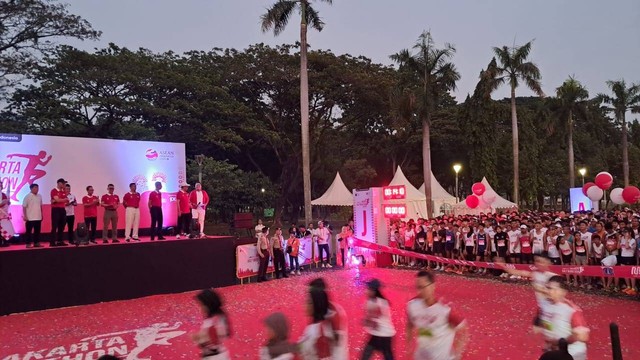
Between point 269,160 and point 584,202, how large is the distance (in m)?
21.3

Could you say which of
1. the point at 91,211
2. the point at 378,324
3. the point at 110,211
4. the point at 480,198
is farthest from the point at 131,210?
the point at 480,198

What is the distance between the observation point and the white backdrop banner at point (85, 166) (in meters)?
14.4

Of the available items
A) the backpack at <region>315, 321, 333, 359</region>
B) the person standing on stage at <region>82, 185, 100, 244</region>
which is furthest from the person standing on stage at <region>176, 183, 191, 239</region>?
the backpack at <region>315, 321, 333, 359</region>

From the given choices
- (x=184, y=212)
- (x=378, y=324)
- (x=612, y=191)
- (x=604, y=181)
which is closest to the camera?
(x=378, y=324)

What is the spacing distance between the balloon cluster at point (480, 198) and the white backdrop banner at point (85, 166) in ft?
50.0

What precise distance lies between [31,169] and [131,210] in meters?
2.92

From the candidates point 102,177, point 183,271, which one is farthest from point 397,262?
point 102,177

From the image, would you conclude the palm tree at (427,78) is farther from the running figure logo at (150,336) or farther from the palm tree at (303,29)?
the running figure logo at (150,336)

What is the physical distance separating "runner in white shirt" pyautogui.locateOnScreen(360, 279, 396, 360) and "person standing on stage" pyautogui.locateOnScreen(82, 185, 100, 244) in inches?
422

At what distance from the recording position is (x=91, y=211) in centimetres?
1455

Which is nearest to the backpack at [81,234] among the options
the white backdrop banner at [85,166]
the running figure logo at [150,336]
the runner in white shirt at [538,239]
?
the white backdrop banner at [85,166]

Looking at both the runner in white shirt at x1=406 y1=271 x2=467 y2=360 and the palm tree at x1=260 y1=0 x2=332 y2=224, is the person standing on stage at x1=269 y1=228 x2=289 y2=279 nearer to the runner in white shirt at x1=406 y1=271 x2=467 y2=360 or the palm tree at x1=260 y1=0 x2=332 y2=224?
the palm tree at x1=260 y1=0 x2=332 y2=224

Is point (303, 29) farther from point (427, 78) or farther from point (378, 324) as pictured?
point (378, 324)

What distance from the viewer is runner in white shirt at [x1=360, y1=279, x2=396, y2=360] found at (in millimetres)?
5965
